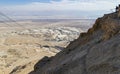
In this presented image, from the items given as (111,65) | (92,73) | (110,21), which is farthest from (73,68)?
(110,21)

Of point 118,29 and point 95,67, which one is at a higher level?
point 118,29

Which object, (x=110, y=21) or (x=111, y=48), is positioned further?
(x=110, y=21)

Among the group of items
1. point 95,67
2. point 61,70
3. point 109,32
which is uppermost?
point 109,32

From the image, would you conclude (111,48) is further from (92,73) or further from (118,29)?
(118,29)

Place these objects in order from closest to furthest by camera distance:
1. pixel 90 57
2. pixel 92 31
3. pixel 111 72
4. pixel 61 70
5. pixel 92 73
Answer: pixel 111 72, pixel 92 73, pixel 90 57, pixel 61 70, pixel 92 31

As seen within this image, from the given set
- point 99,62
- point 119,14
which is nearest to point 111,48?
point 99,62

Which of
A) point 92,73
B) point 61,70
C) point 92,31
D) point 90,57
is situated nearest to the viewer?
point 92,73

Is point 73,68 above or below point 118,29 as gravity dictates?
below

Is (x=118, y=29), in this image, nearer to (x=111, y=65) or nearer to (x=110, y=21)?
(x=110, y=21)

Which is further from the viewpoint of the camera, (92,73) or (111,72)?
(92,73)
